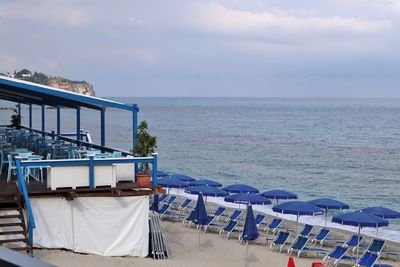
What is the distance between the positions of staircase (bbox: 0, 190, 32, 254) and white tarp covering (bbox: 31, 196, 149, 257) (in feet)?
1.35

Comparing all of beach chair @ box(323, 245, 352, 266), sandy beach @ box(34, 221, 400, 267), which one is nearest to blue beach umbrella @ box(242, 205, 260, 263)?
sandy beach @ box(34, 221, 400, 267)

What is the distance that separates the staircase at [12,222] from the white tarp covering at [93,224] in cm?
41

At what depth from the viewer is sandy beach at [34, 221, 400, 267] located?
427 inches

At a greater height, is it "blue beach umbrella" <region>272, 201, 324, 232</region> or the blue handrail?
the blue handrail

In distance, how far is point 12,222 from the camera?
1042 centimetres

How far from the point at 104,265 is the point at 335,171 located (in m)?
32.5

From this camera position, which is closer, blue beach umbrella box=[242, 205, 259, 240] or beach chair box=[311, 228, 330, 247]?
blue beach umbrella box=[242, 205, 259, 240]

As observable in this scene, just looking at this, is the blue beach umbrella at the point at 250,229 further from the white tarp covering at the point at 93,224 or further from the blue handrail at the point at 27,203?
the blue handrail at the point at 27,203

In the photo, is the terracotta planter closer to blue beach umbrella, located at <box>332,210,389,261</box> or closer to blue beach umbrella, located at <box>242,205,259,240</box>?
blue beach umbrella, located at <box>242,205,259,240</box>

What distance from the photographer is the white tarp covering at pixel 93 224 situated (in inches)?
429

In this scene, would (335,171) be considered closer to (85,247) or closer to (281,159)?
(281,159)

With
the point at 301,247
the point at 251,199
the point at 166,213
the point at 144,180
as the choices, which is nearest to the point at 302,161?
the point at 166,213

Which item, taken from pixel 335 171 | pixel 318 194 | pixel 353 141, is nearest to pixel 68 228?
pixel 318 194

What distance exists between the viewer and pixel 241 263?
1325 centimetres
